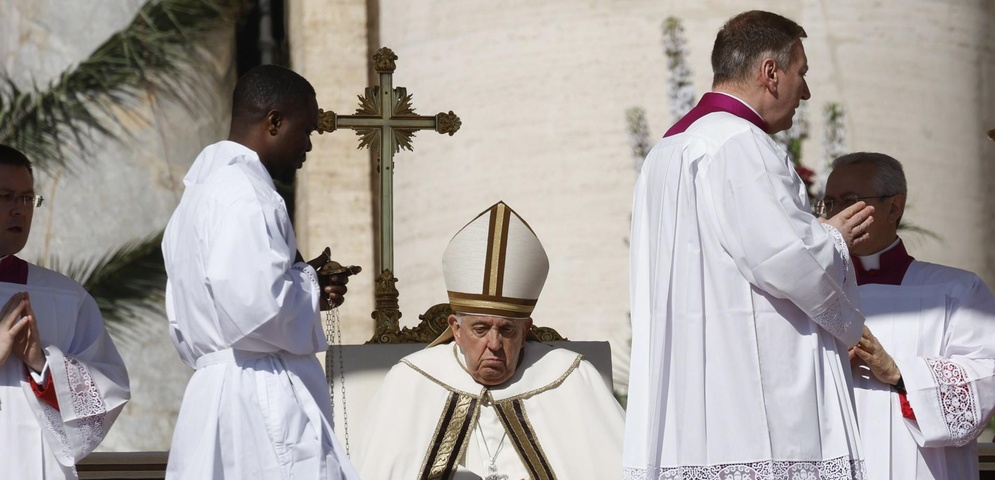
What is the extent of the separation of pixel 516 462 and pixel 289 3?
20.6 ft

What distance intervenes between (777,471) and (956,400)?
4.71ft

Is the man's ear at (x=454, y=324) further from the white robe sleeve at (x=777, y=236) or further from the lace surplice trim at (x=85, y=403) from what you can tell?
the white robe sleeve at (x=777, y=236)

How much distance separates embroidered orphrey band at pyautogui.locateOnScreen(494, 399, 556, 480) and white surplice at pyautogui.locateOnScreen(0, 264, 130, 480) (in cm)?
143

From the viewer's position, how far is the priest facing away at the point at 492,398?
23.5ft

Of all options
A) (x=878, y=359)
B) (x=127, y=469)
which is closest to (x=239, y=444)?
(x=878, y=359)

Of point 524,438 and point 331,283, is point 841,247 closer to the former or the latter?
point 331,283

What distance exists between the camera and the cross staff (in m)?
8.02

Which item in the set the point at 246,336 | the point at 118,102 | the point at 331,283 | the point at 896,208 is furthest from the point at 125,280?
the point at 246,336

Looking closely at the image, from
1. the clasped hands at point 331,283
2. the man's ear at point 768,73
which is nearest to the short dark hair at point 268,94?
the clasped hands at point 331,283

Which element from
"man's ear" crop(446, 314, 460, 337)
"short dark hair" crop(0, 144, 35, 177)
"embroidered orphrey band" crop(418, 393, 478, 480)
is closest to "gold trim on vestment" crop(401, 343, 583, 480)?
"embroidered orphrey band" crop(418, 393, 478, 480)

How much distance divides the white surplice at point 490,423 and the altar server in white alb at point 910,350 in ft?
3.47

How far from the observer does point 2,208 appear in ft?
22.4

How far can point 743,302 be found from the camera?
550cm

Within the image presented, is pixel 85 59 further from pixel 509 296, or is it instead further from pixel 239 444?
pixel 239 444
